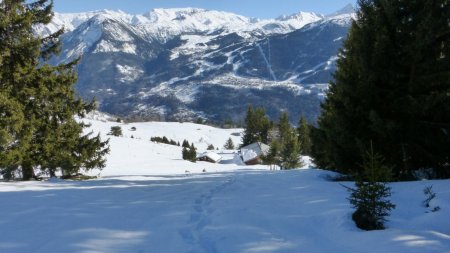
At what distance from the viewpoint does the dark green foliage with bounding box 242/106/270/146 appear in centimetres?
9631

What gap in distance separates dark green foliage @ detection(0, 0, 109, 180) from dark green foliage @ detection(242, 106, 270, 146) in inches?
3046

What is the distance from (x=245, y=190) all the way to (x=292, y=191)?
1757 millimetres

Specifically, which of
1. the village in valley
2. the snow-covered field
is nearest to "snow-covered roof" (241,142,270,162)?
the village in valley

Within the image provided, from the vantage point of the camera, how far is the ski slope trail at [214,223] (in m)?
6.52

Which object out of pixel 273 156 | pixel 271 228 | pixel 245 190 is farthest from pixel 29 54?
pixel 273 156

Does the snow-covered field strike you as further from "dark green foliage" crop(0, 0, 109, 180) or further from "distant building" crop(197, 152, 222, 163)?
"distant building" crop(197, 152, 222, 163)

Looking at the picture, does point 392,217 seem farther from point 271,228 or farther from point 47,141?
point 47,141

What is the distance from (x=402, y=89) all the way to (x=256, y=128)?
3309 inches

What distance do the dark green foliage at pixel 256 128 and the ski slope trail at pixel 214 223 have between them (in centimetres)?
8446

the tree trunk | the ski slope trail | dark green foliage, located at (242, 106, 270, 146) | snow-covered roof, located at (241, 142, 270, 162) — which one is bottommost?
the ski slope trail

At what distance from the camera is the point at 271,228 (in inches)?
304

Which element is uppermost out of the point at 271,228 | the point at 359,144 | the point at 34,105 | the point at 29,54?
the point at 29,54

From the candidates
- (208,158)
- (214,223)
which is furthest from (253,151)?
(214,223)

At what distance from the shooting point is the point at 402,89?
14.4 m
